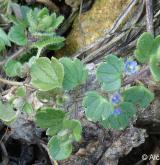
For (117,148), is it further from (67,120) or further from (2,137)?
(2,137)

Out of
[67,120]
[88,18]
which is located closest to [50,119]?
[67,120]

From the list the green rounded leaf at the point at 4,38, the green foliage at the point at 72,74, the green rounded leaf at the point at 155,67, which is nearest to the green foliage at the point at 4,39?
the green rounded leaf at the point at 4,38

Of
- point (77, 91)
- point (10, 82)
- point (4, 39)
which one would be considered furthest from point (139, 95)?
point (4, 39)

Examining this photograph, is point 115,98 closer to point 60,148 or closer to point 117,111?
point 117,111

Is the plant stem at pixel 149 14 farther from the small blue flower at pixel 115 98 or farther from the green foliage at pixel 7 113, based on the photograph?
the green foliage at pixel 7 113

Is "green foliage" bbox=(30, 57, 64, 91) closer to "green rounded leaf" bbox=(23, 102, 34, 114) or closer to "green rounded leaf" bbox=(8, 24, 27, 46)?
"green rounded leaf" bbox=(23, 102, 34, 114)

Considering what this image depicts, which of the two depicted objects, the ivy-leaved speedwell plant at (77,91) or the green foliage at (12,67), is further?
the green foliage at (12,67)
